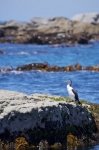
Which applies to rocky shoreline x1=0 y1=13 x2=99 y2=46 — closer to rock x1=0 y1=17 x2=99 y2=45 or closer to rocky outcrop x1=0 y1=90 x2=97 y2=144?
rock x1=0 y1=17 x2=99 y2=45

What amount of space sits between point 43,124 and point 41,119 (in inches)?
7.0

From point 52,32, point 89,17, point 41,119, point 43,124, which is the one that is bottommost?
point 52,32

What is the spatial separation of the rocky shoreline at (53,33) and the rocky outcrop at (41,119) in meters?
79.3

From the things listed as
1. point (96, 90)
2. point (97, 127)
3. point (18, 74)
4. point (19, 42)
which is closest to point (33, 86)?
point (96, 90)

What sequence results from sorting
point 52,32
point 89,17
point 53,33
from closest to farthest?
point 53,33
point 52,32
point 89,17

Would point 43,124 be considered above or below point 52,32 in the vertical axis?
above

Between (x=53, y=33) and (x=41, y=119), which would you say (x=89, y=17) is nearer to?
(x=53, y=33)

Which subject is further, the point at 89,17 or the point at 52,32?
the point at 89,17

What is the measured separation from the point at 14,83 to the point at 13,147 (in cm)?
A: 1996

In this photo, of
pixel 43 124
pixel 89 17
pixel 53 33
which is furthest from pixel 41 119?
pixel 89 17

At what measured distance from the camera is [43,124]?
19.7 m

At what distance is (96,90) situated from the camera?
3422cm

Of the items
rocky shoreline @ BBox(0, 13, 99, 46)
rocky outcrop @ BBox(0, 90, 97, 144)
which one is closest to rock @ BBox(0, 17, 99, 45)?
rocky shoreline @ BBox(0, 13, 99, 46)

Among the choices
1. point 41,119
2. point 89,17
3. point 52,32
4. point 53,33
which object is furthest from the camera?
point 89,17
